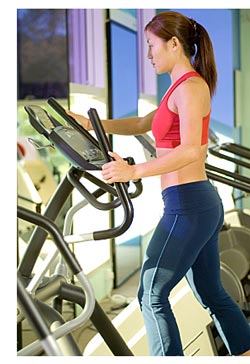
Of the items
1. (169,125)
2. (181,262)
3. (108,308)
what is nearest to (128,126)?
(169,125)

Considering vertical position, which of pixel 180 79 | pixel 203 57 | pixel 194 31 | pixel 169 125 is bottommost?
pixel 169 125

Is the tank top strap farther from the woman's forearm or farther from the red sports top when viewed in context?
the woman's forearm

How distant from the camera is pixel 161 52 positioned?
308 cm

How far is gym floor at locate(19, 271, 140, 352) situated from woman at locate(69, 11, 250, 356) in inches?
24.4

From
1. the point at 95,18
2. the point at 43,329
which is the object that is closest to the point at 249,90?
the point at 95,18

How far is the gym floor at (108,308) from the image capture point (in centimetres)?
358

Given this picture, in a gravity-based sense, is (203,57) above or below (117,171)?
above

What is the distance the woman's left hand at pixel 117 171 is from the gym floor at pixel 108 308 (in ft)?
2.89

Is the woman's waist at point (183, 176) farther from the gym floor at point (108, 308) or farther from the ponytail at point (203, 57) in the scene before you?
the gym floor at point (108, 308)

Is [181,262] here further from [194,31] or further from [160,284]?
Answer: [194,31]

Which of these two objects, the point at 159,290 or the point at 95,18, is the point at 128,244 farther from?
the point at 159,290

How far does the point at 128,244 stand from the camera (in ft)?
16.5

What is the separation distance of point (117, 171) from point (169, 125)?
0.38 meters
